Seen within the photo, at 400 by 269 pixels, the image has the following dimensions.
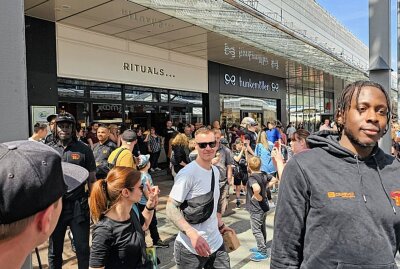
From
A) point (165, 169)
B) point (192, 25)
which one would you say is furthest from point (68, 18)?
point (165, 169)

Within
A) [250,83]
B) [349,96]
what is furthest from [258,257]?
[250,83]

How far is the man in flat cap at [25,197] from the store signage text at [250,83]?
1390cm

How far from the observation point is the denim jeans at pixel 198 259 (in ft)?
8.79

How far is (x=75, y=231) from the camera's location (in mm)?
3650

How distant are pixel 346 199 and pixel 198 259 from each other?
4.72 feet

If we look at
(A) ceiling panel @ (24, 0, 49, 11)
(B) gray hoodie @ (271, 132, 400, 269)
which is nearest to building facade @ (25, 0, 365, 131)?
(A) ceiling panel @ (24, 0, 49, 11)

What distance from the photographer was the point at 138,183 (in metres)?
2.71

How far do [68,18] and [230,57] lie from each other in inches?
259

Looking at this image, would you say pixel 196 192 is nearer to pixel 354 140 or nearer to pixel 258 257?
pixel 354 140

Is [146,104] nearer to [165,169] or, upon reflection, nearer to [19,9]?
[165,169]

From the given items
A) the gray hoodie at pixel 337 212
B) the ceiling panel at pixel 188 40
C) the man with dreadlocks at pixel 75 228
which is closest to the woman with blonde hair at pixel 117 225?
the man with dreadlocks at pixel 75 228

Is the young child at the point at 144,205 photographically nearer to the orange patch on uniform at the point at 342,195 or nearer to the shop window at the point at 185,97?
the orange patch on uniform at the point at 342,195

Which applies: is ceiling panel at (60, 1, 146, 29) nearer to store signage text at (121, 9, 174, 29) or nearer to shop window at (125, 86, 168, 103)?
store signage text at (121, 9, 174, 29)

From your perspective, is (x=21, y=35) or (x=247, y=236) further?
(x=247, y=236)
